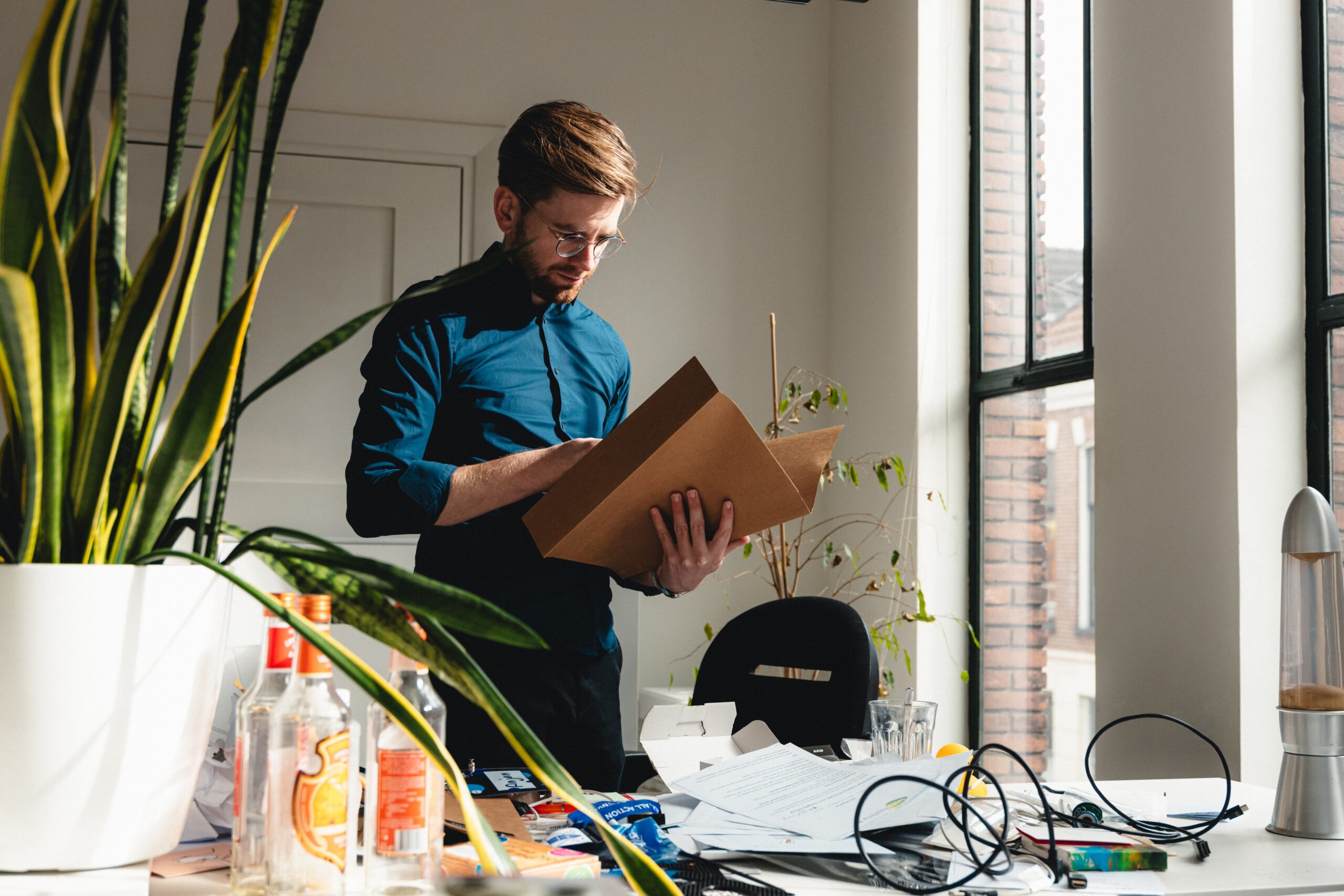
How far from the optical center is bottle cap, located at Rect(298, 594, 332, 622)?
77 cm

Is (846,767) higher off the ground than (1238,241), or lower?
lower

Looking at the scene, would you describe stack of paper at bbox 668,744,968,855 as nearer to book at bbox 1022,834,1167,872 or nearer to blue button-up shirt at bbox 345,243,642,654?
book at bbox 1022,834,1167,872

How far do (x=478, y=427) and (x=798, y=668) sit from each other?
0.71 m

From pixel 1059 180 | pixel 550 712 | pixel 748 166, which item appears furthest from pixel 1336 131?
pixel 748 166

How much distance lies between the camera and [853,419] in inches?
150

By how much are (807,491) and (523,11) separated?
2714mm

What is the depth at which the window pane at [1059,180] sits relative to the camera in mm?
3045

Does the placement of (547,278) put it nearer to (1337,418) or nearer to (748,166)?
(1337,418)

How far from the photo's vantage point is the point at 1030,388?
10.2 feet

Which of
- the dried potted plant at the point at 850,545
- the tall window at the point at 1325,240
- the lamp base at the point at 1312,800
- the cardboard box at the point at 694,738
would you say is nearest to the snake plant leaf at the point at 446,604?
the cardboard box at the point at 694,738

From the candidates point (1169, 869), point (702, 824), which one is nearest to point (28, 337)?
point (702, 824)

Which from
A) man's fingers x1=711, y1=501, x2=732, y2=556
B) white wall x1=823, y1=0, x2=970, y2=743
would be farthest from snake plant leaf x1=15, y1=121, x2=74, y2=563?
white wall x1=823, y1=0, x2=970, y2=743

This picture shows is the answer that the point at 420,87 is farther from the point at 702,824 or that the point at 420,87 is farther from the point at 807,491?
the point at 702,824

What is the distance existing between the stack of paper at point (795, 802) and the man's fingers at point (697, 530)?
39 cm
